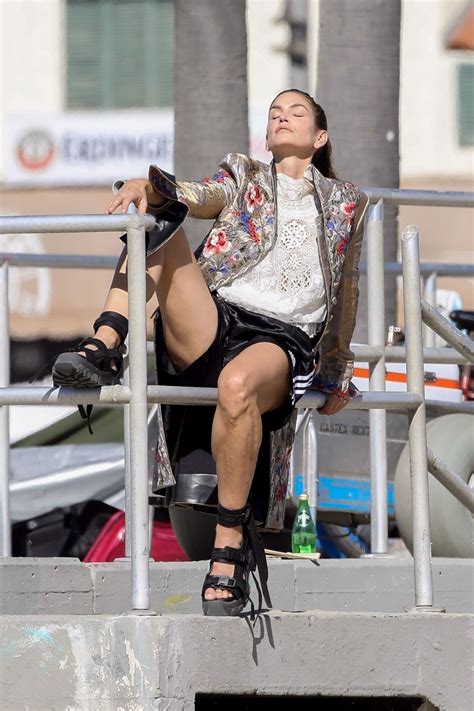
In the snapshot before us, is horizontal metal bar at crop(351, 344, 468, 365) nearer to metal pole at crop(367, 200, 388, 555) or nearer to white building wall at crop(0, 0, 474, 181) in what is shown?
metal pole at crop(367, 200, 388, 555)

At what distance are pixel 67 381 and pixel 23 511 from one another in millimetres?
3569

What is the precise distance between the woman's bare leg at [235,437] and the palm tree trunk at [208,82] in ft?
12.1

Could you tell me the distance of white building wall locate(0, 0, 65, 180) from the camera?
59.5 feet

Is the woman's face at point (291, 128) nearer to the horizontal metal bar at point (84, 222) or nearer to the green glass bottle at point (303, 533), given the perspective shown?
the horizontal metal bar at point (84, 222)

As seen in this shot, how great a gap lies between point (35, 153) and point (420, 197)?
12.5m

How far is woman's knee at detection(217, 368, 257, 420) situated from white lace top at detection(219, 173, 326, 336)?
0.43 metres

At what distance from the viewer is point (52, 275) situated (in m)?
17.2

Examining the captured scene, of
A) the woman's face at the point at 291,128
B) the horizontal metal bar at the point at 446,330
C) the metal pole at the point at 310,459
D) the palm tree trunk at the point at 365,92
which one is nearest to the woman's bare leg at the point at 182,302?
the woman's face at the point at 291,128

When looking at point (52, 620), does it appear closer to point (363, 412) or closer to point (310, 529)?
point (310, 529)

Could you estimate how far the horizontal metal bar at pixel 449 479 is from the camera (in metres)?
4.86

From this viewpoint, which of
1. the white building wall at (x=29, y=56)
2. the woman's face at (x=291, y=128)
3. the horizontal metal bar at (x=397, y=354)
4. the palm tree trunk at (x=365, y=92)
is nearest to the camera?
the woman's face at (x=291, y=128)

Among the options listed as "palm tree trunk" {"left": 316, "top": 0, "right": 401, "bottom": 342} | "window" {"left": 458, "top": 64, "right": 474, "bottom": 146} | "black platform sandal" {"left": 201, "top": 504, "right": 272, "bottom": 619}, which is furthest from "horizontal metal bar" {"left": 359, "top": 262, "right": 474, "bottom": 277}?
"window" {"left": 458, "top": 64, "right": 474, "bottom": 146}

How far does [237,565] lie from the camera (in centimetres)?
434

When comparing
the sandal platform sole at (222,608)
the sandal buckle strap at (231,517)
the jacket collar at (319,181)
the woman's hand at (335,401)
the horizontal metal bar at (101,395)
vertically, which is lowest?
the sandal platform sole at (222,608)
